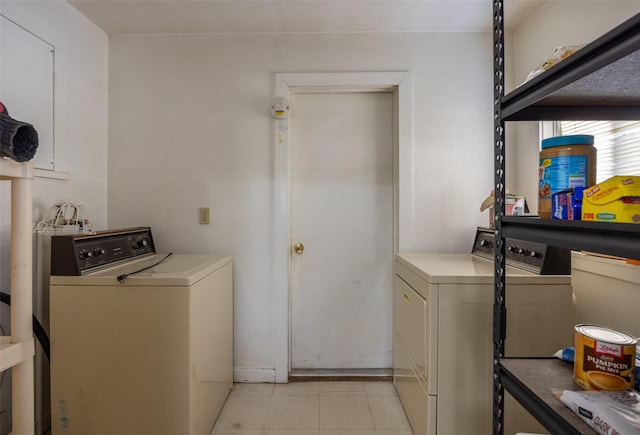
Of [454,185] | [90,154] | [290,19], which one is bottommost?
[454,185]

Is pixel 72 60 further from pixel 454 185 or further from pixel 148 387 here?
pixel 454 185

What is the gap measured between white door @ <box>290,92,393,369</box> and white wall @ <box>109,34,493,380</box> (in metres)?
0.21

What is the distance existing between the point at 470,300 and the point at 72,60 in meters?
2.61

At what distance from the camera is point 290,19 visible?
1.88 m

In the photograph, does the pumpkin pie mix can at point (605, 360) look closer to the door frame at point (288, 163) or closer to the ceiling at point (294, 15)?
the door frame at point (288, 163)

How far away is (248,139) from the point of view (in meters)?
2.04

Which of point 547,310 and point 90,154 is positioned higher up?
point 90,154

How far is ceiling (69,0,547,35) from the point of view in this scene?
1741 millimetres

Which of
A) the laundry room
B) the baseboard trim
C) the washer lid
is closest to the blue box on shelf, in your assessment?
the laundry room

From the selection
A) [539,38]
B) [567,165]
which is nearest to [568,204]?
[567,165]

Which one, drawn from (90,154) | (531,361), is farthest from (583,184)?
(90,154)

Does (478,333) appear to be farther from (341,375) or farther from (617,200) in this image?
(341,375)

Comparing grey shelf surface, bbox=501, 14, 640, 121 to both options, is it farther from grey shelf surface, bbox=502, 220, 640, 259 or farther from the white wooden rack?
the white wooden rack

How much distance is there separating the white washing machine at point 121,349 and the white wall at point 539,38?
7.02ft
